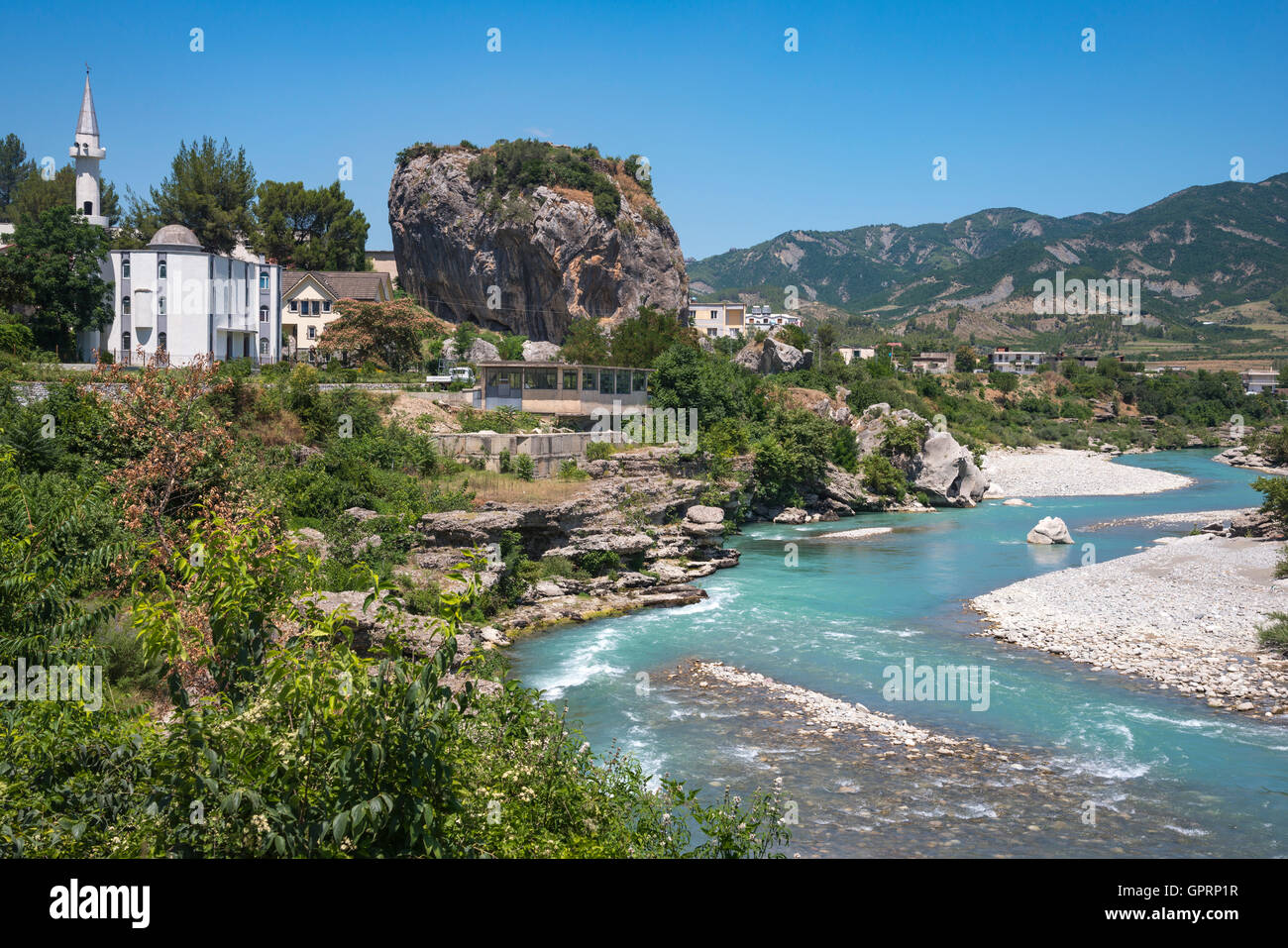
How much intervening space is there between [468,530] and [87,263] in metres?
26.2

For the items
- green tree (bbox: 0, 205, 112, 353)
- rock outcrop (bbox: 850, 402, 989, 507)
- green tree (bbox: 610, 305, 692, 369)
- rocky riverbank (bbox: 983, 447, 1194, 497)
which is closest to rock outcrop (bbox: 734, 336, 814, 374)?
green tree (bbox: 610, 305, 692, 369)

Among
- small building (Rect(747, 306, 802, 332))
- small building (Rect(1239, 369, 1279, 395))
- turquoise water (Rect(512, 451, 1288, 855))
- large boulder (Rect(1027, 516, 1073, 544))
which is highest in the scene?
small building (Rect(747, 306, 802, 332))

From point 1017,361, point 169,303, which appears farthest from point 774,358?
point 1017,361

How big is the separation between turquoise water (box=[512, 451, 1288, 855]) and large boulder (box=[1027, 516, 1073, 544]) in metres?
7.69

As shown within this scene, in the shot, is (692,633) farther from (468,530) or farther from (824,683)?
(468,530)

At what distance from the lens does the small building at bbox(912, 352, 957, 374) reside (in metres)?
103

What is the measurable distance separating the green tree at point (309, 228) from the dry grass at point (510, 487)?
37.6 metres

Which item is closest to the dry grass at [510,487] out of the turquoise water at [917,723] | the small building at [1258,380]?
the turquoise water at [917,723]

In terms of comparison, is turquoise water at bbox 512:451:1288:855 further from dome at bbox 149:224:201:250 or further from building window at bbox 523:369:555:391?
dome at bbox 149:224:201:250

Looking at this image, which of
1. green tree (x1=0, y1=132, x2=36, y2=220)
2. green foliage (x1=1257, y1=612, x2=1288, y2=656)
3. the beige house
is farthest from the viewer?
green tree (x1=0, y1=132, x2=36, y2=220)

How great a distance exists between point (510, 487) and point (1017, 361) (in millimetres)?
103572

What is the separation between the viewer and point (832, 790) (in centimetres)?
1562

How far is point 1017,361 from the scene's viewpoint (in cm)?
11888

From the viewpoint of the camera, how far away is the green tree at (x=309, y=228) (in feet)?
205
